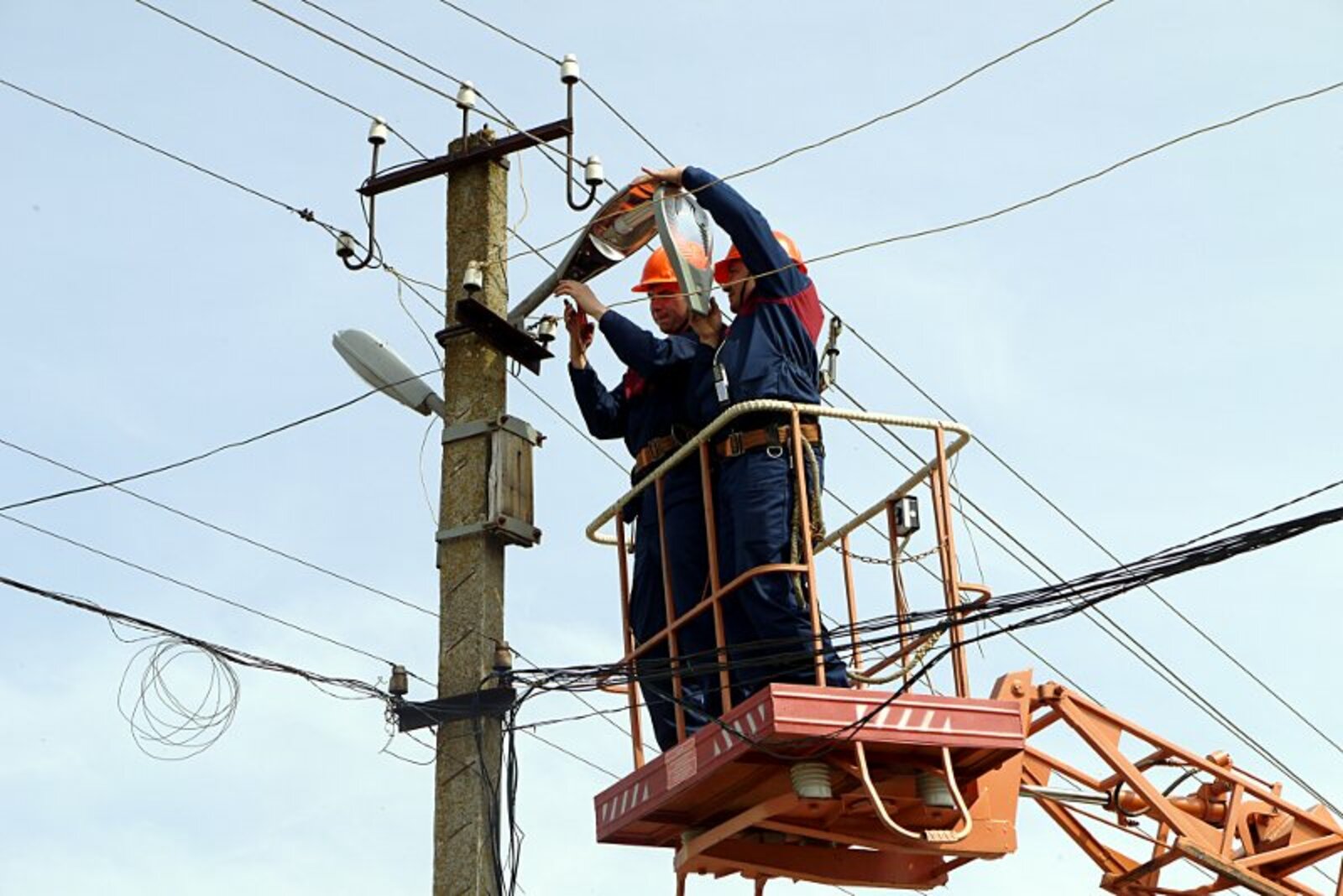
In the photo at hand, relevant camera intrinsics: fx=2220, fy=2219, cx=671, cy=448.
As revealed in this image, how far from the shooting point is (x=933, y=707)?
1027 cm

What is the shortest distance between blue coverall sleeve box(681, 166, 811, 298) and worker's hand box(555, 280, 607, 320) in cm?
110

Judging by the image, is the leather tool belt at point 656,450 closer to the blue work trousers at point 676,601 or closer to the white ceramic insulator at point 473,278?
the blue work trousers at point 676,601

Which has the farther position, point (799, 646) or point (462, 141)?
point (462, 141)

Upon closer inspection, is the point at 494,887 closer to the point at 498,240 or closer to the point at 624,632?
the point at 624,632

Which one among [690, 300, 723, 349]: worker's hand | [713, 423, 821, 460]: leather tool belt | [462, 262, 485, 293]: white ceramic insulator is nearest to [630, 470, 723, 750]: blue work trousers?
[713, 423, 821, 460]: leather tool belt

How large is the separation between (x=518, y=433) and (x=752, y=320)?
5.54ft

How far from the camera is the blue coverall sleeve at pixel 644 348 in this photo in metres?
11.8

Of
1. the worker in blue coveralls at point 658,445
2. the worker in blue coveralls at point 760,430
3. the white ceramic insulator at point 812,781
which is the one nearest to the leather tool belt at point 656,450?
the worker in blue coveralls at point 658,445

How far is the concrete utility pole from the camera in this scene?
11.3 m

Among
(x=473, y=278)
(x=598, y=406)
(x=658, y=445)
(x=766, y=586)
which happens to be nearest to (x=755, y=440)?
(x=766, y=586)

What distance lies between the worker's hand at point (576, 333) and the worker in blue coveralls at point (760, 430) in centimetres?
102

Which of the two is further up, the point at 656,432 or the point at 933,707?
the point at 656,432

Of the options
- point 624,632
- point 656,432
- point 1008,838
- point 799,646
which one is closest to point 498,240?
point 656,432

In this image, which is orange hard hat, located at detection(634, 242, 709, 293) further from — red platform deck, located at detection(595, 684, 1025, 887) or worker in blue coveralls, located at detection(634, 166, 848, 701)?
red platform deck, located at detection(595, 684, 1025, 887)
